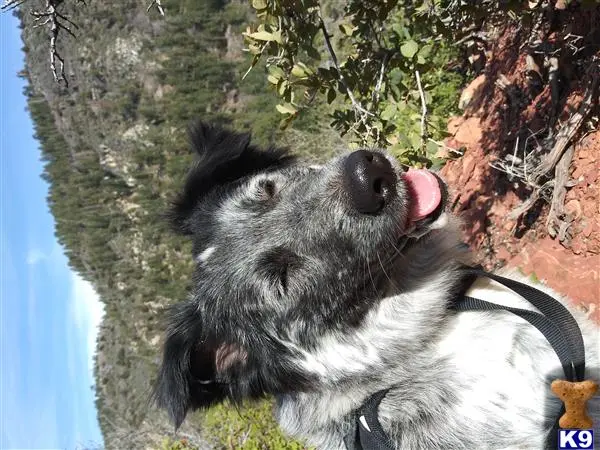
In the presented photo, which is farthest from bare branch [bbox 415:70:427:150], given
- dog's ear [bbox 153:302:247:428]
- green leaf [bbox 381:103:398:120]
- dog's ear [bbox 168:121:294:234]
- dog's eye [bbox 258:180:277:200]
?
dog's ear [bbox 153:302:247:428]

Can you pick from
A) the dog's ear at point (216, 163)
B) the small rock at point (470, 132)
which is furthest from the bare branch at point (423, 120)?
the small rock at point (470, 132)

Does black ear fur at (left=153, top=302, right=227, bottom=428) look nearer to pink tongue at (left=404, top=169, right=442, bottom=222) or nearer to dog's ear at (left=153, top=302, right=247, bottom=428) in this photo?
dog's ear at (left=153, top=302, right=247, bottom=428)

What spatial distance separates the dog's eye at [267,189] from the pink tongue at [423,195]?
29.5 inches

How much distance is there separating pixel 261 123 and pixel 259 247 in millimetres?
18669

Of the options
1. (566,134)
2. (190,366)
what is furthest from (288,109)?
(566,134)

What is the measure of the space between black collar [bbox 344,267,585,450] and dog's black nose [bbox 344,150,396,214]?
60cm

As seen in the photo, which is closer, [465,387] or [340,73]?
[465,387]

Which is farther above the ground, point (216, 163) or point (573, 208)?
point (216, 163)

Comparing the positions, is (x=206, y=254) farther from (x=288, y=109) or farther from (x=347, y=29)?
(x=347, y=29)

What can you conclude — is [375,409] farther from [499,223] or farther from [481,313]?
[499,223]

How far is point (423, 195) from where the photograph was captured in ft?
8.23

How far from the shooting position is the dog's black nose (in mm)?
2352

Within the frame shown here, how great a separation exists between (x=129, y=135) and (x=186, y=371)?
39566 mm

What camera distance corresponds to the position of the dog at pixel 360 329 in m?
2.23
